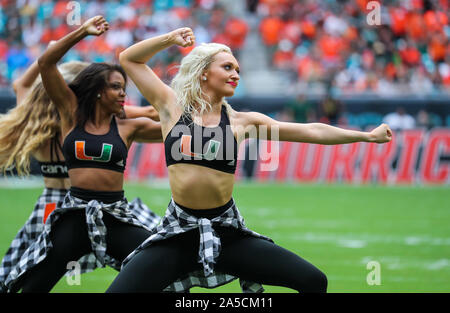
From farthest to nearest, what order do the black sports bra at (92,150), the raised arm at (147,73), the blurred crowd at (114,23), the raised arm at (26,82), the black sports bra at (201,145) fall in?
the blurred crowd at (114,23) → the raised arm at (26,82) → the black sports bra at (92,150) → the raised arm at (147,73) → the black sports bra at (201,145)

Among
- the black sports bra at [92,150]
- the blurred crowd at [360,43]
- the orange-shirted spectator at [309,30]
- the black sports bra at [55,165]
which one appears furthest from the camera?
the orange-shirted spectator at [309,30]

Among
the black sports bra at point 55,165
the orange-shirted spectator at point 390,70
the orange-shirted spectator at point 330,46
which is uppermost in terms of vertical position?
the orange-shirted spectator at point 330,46

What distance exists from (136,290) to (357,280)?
2.92m

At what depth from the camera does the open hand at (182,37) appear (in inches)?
149

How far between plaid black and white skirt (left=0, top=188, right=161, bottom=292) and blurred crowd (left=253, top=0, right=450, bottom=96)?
37.0 ft

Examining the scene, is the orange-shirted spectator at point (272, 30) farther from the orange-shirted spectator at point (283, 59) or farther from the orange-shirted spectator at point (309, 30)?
the orange-shirted spectator at point (309, 30)

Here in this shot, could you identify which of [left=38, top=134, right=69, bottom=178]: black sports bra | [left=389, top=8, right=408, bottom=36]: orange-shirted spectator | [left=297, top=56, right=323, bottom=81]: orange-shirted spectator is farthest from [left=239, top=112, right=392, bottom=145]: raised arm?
[left=389, top=8, right=408, bottom=36]: orange-shirted spectator

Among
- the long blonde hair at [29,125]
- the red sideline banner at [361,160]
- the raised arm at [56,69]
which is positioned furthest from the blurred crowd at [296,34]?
the raised arm at [56,69]

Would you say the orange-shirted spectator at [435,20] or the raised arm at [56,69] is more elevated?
the orange-shirted spectator at [435,20]

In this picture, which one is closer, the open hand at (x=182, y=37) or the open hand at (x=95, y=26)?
the open hand at (x=182, y=37)

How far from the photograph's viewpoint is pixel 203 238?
3639 millimetres

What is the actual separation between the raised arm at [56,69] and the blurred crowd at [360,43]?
11.4 metres

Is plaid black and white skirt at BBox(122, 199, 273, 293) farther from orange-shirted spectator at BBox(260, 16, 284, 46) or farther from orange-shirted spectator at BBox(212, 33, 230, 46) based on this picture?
orange-shirted spectator at BBox(260, 16, 284, 46)

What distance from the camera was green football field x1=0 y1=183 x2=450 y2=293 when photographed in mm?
5898
